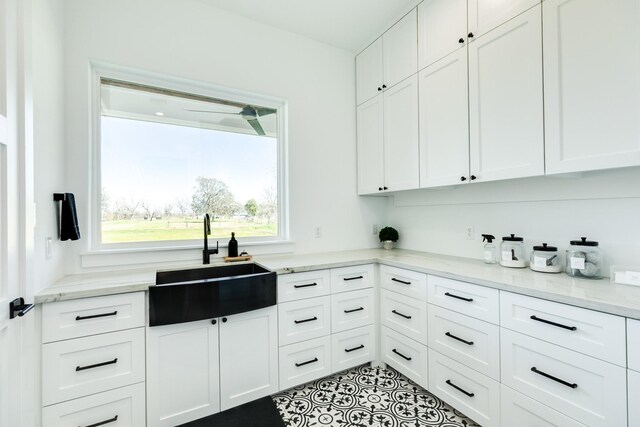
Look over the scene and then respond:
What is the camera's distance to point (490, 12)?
1809 mm

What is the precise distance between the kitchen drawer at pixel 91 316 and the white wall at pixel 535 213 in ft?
7.66

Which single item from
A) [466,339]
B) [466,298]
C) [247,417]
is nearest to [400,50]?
[466,298]

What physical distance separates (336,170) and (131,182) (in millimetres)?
1769

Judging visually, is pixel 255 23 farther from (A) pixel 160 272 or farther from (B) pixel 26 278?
(B) pixel 26 278

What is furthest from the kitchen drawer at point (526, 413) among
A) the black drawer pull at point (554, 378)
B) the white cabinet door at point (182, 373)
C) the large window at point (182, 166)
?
the large window at point (182, 166)

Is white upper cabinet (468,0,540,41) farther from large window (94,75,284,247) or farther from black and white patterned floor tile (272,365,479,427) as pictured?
black and white patterned floor tile (272,365,479,427)

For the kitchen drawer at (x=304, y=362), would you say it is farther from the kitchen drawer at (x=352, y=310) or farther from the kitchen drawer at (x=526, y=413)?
the kitchen drawer at (x=526, y=413)

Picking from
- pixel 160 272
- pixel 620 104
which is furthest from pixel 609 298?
pixel 160 272

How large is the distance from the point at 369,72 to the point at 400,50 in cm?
42

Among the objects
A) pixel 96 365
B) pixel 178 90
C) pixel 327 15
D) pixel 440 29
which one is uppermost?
pixel 327 15

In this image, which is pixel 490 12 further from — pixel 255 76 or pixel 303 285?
pixel 303 285

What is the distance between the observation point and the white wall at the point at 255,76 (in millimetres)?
1892

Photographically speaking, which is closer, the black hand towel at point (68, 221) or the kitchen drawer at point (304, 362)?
the black hand towel at point (68, 221)

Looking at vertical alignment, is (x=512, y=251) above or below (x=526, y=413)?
above
